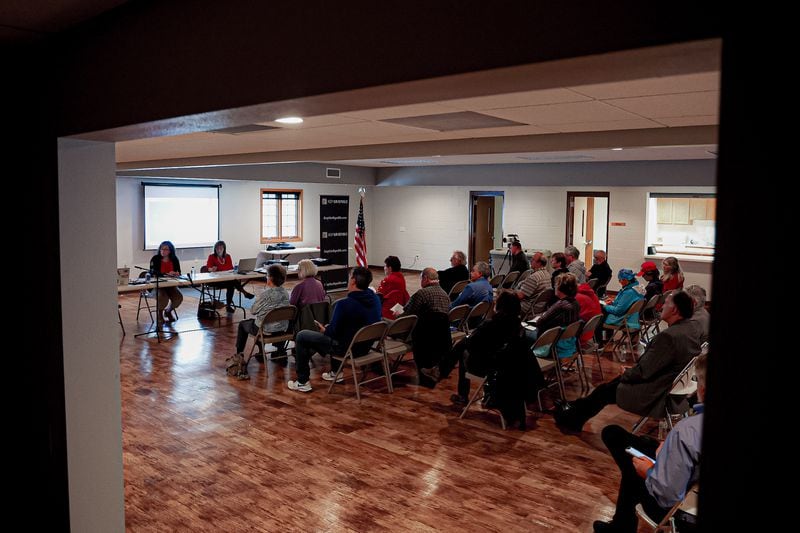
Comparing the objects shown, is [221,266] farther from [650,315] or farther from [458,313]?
[650,315]

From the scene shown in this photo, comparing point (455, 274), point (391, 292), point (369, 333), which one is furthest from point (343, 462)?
point (455, 274)

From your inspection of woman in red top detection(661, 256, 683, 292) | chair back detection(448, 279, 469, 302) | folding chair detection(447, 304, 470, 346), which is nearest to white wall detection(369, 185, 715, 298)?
chair back detection(448, 279, 469, 302)

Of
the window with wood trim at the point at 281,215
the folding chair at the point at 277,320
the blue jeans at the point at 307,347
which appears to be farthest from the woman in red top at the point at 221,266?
the window with wood trim at the point at 281,215

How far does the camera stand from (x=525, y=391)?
549 centimetres

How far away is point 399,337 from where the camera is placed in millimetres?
6762

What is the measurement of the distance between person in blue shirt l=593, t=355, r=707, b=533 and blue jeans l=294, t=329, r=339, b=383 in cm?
333

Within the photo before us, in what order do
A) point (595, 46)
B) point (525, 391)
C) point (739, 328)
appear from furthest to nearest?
point (525, 391) < point (595, 46) < point (739, 328)

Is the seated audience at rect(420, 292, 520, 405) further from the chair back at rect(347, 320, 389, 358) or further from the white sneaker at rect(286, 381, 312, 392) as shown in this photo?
the white sneaker at rect(286, 381, 312, 392)

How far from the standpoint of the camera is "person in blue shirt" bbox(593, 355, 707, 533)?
10.1 feet

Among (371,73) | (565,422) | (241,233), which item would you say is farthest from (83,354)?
(241,233)

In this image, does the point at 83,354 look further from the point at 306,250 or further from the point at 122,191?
the point at 306,250

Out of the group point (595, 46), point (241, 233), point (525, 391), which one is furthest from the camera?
point (241, 233)

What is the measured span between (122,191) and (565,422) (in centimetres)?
1029

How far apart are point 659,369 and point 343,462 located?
8.25 ft
